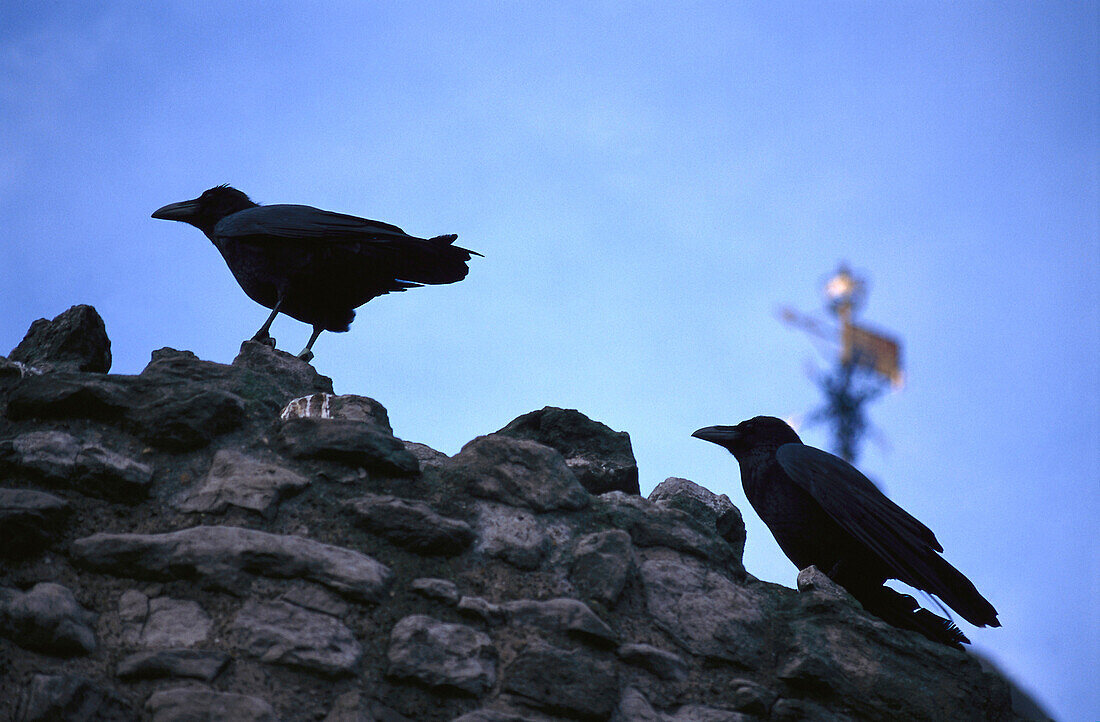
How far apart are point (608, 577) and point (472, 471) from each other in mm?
525

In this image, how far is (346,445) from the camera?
2.69 m

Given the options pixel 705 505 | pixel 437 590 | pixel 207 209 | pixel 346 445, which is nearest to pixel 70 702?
pixel 437 590

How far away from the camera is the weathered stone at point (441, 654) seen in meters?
2.17

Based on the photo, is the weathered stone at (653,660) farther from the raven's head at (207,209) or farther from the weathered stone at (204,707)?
the raven's head at (207,209)

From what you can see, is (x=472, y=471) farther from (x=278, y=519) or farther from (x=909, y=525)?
(x=909, y=525)

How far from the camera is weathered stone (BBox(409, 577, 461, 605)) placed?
2375 mm

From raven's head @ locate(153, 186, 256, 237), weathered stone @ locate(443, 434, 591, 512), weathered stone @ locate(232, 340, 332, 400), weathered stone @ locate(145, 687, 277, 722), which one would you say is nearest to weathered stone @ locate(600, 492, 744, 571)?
weathered stone @ locate(443, 434, 591, 512)

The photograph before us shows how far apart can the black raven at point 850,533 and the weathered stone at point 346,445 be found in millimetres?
1813

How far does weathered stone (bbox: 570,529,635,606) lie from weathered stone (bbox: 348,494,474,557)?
0.32m

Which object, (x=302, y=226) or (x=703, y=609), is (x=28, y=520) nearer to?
(x=703, y=609)

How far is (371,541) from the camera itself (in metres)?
2.49

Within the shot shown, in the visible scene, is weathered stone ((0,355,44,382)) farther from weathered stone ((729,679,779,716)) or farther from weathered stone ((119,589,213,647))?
weathered stone ((729,679,779,716))

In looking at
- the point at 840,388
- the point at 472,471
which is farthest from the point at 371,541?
the point at 840,388

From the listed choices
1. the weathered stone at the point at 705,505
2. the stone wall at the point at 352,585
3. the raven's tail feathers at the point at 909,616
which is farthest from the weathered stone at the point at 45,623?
the raven's tail feathers at the point at 909,616
